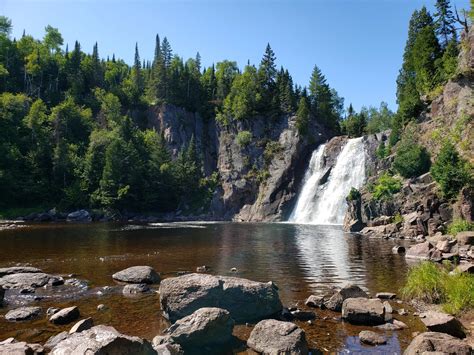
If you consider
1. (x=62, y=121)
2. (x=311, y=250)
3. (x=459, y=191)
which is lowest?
(x=311, y=250)

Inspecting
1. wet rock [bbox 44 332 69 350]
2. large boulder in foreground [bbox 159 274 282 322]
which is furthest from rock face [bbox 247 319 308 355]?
wet rock [bbox 44 332 69 350]

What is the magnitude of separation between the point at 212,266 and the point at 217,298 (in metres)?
11.9

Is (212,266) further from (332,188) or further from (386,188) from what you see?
(332,188)

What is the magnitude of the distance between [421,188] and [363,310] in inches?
1484

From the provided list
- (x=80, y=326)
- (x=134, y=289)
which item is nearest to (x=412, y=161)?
(x=134, y=289)

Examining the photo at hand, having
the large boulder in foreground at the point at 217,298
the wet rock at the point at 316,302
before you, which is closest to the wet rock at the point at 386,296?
the wet rock at the point at 316,302

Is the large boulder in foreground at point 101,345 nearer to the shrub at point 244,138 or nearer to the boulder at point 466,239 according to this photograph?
the boulder at point 466,239

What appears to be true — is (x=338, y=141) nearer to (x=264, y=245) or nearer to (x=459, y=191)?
(x=459, y=191)

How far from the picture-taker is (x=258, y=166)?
94.4 meters

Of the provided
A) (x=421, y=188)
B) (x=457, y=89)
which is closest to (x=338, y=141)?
(x=457, y=89)

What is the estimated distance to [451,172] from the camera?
3944cm

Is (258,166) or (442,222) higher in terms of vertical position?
(258,166)

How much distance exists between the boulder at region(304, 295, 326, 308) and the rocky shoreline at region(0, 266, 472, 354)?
Result: 4 cm

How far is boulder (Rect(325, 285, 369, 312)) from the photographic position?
604 inches
